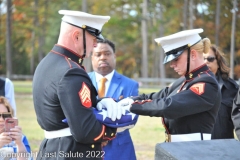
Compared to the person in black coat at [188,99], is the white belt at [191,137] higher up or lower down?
lower down

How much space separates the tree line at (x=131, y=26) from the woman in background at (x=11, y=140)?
20.9 meters

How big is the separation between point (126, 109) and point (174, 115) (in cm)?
39

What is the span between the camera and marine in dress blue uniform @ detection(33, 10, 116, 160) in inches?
108

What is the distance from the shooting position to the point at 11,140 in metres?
3.81

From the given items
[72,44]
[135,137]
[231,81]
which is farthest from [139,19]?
[72,44]

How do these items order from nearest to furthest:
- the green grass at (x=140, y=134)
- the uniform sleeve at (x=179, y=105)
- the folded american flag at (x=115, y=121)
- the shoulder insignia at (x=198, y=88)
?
the folded american flag at (x=115, y=121) < the uniform sleeve at (x=179, y=105) < the shoulder insignia at (x=198, y=88) < the green grass at (x=140, y=134)

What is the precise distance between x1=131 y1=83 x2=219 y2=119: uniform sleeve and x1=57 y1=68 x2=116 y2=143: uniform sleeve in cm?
50

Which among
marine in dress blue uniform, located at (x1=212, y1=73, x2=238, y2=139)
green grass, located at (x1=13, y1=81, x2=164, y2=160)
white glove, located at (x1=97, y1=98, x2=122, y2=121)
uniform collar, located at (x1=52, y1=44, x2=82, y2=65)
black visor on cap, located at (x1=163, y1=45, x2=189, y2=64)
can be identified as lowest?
green grass, located at (x1=13, y1=81, x2=164, y2=160)


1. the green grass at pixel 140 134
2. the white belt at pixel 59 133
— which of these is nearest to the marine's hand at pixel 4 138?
the white belt at pixel 59 133

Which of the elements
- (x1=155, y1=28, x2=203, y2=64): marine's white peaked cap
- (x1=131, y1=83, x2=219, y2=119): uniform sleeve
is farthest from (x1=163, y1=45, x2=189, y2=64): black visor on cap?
(x1=131, y1=83, x2=219, y2=119): uniform sleeve

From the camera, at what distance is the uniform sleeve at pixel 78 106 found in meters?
2.74

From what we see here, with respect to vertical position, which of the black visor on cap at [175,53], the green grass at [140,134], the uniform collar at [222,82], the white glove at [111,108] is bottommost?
the green grass at [140,134]

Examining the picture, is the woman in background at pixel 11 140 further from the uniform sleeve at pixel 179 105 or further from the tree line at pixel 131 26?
the tree line at pixel 131 26

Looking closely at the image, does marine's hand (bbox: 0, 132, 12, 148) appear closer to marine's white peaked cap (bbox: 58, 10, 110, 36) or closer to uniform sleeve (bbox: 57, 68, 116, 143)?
uniform sleeve (bbox: 57, 68, 116, 143)
